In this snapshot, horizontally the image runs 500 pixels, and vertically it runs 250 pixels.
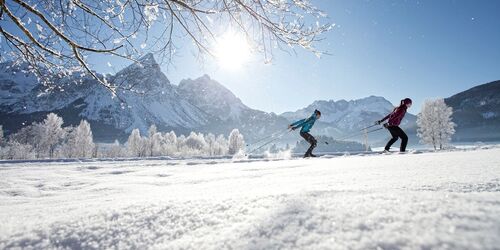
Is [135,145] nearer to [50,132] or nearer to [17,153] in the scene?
[50,132]

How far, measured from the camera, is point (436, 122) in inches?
1869

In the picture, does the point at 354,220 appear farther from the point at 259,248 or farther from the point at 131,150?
the point at 131,150

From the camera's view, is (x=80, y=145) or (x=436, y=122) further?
(x=80, y=145)

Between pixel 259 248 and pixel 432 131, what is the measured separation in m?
54.6

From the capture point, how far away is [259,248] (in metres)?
1.04

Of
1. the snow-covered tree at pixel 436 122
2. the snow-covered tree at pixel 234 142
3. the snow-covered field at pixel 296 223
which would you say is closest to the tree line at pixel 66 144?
the snow-covered tree at pixel 234 142

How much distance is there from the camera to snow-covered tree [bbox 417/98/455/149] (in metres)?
47.0

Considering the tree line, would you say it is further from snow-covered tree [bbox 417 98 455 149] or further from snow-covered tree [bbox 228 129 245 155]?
snow-covered tree [bbox 417 98 455 149]

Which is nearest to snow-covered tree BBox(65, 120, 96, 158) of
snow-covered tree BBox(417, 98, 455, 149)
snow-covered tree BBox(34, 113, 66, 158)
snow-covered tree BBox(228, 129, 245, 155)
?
snow-covered tree BBox(34, 113, 66, 158)

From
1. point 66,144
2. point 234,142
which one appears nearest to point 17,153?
point 66,144

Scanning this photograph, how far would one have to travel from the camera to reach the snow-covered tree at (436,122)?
4697 cm

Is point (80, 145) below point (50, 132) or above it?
below

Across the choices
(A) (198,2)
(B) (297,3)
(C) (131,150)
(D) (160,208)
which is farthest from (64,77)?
(C) (131,150)

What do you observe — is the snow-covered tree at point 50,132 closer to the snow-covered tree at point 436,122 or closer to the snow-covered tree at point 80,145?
the snow-covered tree at point 80,145
